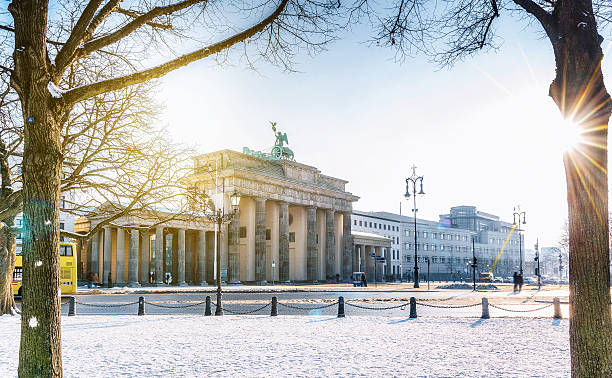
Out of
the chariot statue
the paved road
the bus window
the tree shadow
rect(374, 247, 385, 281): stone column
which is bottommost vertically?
rect(374, 247, 385, 281): stone column

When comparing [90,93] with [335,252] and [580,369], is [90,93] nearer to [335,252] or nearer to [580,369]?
[580,369]

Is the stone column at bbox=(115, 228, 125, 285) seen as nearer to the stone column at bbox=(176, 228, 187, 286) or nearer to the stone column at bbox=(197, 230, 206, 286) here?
the stone column at bbox=(176, 228, 187, 286)

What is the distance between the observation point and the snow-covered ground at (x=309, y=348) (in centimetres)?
937

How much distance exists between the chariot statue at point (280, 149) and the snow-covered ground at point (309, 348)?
56997 millimetres

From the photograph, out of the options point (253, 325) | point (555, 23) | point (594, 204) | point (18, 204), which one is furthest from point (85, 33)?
point (253, 325)

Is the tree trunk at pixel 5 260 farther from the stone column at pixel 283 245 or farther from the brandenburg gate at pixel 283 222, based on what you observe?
the stone column at pixel 283 245

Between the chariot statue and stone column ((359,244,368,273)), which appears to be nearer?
the chariot statue

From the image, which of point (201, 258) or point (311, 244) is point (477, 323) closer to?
point (201, 258)

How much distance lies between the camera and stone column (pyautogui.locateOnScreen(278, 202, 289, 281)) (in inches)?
2746

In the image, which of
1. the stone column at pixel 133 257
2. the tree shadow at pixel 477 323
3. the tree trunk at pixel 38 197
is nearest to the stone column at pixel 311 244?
the stone column at pixel 133 257

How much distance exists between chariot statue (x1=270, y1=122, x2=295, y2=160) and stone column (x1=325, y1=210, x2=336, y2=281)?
11.5 m

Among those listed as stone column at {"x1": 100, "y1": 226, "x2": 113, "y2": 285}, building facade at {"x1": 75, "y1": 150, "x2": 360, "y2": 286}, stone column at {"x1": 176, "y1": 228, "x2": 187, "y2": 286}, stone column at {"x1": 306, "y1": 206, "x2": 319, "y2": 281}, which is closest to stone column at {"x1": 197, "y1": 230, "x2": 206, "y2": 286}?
building facade at {"x1": 75, "y1": 150, "x2": 360, "y2": 286}

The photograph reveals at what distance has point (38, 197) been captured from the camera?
598cm

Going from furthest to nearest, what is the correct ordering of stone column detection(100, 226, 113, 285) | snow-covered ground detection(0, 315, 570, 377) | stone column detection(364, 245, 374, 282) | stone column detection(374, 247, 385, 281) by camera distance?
stone column detection(374, 247, 385, 281) → stone column detection(364, 245, 374, 282) → stone column detection(100, 226, 113, 285) → snow-covered ground detection(0, 315, 570, 377)
